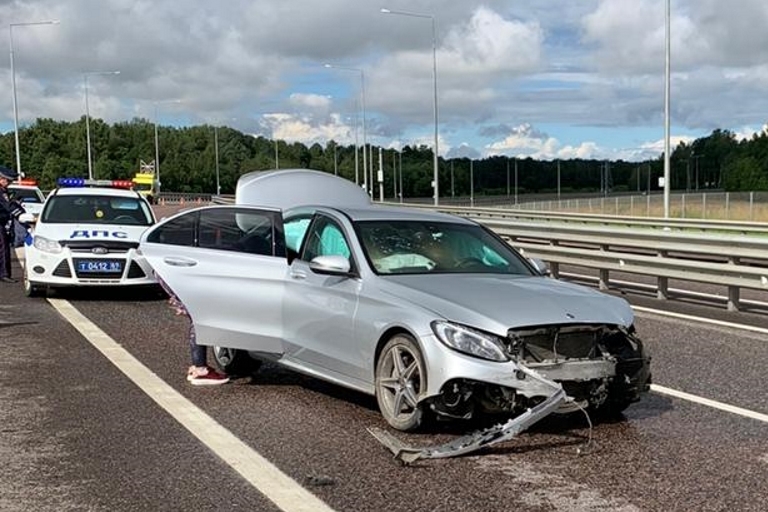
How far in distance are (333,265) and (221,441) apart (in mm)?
1415

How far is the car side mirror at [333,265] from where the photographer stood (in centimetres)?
642

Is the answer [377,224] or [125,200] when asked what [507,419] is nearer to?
[377,224]

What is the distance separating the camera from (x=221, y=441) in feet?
18.9

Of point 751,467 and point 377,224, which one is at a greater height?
point 377,224

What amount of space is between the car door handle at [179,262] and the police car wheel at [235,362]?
2.61 feet

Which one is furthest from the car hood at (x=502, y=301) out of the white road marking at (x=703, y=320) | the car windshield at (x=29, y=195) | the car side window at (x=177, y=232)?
the car windshield at (x=29, y=195)

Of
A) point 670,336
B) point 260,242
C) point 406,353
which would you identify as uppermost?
point 260,242

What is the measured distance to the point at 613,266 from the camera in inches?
536

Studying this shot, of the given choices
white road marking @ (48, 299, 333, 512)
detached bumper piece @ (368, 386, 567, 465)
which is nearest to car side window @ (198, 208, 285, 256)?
white road marking @ (48, 299, 333, 512)

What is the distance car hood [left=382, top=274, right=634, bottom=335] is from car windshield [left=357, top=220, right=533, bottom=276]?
28 centimetres

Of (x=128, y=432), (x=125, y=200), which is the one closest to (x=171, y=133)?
(x=125, y=200)

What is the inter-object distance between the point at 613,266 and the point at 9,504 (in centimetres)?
1040

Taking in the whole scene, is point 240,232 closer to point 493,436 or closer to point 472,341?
point 472,341

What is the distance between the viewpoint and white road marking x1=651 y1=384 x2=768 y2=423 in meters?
6.31
